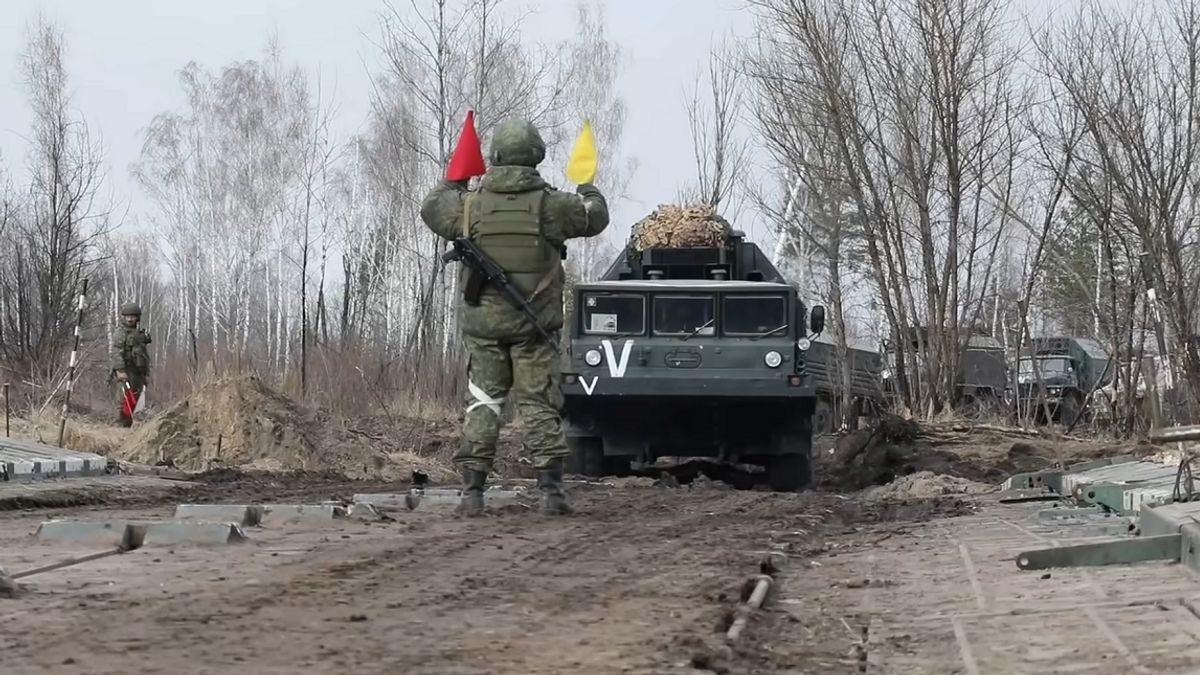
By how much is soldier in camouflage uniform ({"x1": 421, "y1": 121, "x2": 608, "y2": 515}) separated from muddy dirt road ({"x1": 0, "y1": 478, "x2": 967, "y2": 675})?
3.86 ft

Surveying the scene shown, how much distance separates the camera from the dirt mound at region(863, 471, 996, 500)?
1179 centimetres

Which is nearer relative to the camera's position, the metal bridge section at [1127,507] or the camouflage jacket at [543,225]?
the metal bridge section at [1127,507]

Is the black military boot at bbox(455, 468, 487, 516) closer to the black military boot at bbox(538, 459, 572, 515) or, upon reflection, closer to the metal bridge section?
the black military boot at bbox(538, 459, 572, 515)

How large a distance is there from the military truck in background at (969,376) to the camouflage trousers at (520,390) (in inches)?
531

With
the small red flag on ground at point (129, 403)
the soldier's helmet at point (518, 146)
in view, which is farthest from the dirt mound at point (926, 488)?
the small red flag on ground at point (129, 403)

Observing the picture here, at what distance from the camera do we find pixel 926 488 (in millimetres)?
12211

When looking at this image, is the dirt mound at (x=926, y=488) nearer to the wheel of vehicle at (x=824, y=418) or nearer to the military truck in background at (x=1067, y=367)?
the wheel of vehicle at (x=824, y=418)

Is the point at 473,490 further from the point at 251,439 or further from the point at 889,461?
the point at 889,461

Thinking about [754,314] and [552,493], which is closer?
[552,493]

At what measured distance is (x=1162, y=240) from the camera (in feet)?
57.2

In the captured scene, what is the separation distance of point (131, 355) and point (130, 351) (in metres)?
0.05

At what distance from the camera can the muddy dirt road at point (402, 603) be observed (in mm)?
3443

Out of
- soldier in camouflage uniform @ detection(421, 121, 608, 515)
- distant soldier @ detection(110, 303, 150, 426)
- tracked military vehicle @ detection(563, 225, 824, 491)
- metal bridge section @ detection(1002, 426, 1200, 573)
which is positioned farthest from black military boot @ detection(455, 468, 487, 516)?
distant soldier @ detection(110, 303, 150, 426)

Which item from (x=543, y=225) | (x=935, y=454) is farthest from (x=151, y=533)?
(x=935, y=454)
